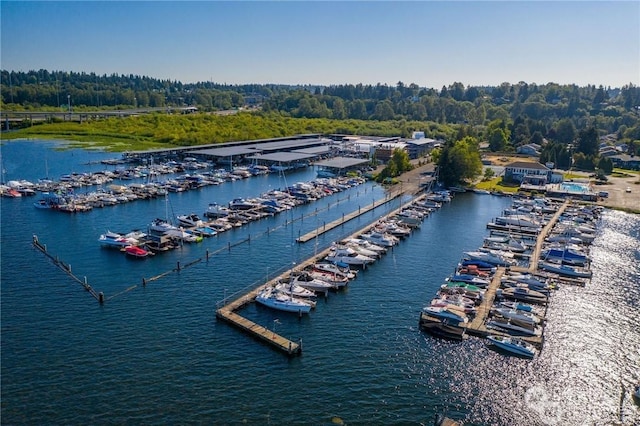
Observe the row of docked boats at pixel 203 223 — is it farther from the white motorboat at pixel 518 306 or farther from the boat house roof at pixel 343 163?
the white motorboat at pixel 518 306

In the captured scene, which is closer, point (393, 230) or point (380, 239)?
point (380, 239)

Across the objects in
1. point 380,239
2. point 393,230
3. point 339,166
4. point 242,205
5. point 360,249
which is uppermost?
point 339,166

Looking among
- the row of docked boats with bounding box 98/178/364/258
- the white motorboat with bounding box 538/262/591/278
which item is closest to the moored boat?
the row of docked boats with bounding box 98/178/364/258

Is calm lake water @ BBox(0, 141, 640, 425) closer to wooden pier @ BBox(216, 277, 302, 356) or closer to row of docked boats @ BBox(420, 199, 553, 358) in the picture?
wooden pier @ BBox(216, 277, 302, 356)

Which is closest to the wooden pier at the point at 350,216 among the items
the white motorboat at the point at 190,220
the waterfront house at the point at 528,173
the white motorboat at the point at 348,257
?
the white motorboat at the point at 348,257

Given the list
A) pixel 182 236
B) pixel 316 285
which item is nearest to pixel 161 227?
pixel 182 236

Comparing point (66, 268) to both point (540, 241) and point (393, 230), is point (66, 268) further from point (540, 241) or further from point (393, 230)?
point (540, 241)

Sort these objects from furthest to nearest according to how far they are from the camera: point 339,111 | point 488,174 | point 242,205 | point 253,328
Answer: point 339,111, point 488,174, point 242,205, point 253,328

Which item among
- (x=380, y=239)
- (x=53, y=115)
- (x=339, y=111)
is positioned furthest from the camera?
(x=339, y=111)
